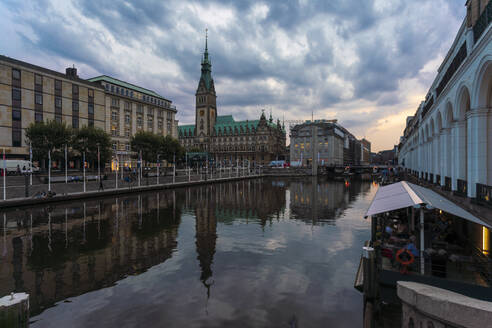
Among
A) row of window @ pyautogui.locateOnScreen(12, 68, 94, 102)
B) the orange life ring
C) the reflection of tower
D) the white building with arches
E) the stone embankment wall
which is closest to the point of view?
the stone embankment wall

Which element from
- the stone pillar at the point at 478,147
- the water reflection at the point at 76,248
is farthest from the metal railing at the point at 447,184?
the water reflection at the point at 76,248

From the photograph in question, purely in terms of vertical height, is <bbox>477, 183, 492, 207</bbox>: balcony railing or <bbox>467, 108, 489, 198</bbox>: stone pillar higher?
<bbox>467, 108, 489, 198</bbox>: stone pillar

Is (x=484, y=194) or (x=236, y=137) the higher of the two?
(x=236, y=137)

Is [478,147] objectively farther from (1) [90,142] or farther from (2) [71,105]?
(2) [71,105]

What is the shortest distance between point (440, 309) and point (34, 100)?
296 feet

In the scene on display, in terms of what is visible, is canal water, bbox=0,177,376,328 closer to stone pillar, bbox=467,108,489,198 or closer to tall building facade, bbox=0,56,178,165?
stone pillar, bbox=467,108,489,198

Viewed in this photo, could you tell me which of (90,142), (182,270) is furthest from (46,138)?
(182,270)

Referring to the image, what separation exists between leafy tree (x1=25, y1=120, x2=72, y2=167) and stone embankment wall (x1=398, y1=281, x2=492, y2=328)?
65936mm

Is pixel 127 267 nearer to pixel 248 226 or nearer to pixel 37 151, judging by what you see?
pixel 248 226

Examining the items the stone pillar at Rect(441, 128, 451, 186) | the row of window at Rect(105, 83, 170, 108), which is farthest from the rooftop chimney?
the stone pillar at Rect(441, 128, 451, 186)

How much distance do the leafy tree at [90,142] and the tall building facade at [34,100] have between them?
12.8 metres

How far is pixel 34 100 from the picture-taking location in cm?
6969

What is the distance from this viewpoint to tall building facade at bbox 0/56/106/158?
6431cm

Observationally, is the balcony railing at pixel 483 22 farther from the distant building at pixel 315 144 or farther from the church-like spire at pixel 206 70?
the church-like spire at pixel 206 70
